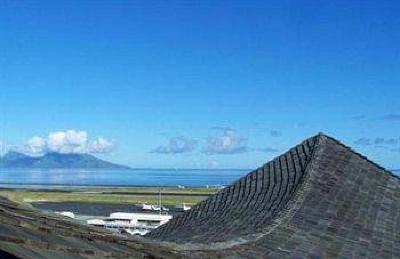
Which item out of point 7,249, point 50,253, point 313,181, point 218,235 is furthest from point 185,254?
point 313,181

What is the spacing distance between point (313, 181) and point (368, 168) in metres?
2.46

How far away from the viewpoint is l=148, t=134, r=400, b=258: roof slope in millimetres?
12516

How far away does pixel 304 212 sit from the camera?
1466cm

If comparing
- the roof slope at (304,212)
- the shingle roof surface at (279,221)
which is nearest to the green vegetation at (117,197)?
the roof slope at (304,212)

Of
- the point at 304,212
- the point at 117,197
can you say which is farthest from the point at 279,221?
the point at 117,197

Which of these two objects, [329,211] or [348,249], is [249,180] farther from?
[348,249]

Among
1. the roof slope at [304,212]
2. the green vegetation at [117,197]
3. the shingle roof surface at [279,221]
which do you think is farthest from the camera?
the green vegetation at [117,197]

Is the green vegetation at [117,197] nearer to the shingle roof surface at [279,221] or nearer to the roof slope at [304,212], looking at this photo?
the roof slope at [304,212]

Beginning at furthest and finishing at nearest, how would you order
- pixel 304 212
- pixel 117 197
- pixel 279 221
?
1. pixel 117 197
2. pixel 304 212
3. pixel 279 221

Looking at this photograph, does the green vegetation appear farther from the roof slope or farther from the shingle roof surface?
the shingle roof surface

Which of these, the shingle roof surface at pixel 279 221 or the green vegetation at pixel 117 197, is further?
the green vegetation at pixel 117 197

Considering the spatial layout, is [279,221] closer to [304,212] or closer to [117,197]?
[304,212]

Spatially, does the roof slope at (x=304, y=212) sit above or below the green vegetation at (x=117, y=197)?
below

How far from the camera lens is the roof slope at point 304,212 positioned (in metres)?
12.5
